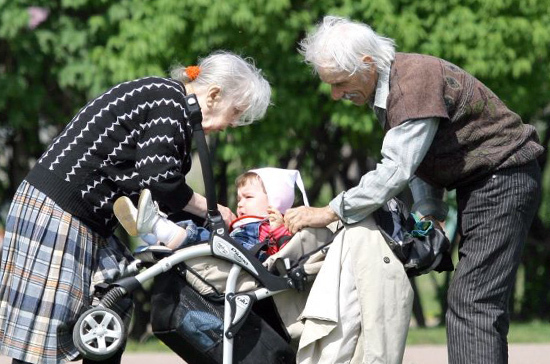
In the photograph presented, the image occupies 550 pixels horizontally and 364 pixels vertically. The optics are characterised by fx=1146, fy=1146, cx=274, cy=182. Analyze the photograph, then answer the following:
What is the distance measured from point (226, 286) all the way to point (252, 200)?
56 cm

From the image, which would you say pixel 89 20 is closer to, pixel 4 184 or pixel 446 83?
pixel 4 184

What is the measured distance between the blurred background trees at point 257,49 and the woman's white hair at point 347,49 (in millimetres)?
4684

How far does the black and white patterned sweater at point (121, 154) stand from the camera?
4.30 m

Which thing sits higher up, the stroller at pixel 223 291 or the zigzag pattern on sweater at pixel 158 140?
the zigzag pattern on sweater at pixel 158 140

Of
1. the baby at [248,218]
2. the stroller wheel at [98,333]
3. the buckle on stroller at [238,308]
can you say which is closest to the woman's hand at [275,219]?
the baby at [248,218]

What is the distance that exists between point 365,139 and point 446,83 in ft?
19.5

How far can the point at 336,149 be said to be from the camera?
11.5 m

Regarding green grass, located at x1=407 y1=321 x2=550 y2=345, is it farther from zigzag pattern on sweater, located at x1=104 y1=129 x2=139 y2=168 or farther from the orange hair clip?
zigzag pattern on sweater, located at x1=104 y1=129 x2=139 y2=168

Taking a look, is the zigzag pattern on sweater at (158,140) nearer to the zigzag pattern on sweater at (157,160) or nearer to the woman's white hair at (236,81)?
the zigzag pattern on sweater at (157,160)

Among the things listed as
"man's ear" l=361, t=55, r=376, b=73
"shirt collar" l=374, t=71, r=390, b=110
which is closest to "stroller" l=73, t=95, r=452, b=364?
"shirt collar" l=374, t=71, r=390, b=110

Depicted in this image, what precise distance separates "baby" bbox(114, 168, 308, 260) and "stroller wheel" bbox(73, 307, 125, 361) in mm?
330

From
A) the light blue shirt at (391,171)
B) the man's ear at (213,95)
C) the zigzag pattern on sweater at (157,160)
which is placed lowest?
the light blue shirt at (391,171)

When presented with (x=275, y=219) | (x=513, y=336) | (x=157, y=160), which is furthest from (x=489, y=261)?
(x=513, y=336)

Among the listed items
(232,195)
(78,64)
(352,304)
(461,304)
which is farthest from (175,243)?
(232,195)
